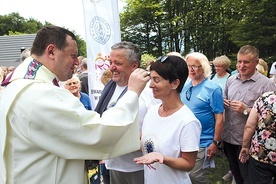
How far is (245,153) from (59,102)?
271 cm

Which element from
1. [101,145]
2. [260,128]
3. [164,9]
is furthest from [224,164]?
[164,9]

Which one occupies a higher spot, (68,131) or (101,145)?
(68,131)

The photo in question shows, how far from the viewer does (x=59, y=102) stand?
61.7 inches

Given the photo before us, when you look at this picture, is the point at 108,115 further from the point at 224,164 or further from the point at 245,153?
the point at 224,164

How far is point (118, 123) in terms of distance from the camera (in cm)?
162

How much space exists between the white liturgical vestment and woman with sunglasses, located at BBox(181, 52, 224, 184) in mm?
1897

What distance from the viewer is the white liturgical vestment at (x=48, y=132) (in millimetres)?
1543

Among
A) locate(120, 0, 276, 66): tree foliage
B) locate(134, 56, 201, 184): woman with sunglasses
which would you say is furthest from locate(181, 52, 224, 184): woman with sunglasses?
locate(120, 0, 276, 66): tree foliage

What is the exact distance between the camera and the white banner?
14.9 feet

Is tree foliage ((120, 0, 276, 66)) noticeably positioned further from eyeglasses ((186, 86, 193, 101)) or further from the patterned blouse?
the patterned blouse

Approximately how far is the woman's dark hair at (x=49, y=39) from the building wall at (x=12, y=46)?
33.8m

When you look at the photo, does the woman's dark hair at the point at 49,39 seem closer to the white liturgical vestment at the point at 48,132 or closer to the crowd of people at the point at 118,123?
the crowd of people at the point at 118,123

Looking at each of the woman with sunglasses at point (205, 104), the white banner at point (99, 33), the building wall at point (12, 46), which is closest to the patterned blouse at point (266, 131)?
the woman with sunglasses at point (205, 104)

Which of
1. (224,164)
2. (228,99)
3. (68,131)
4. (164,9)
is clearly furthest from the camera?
(164,9)
